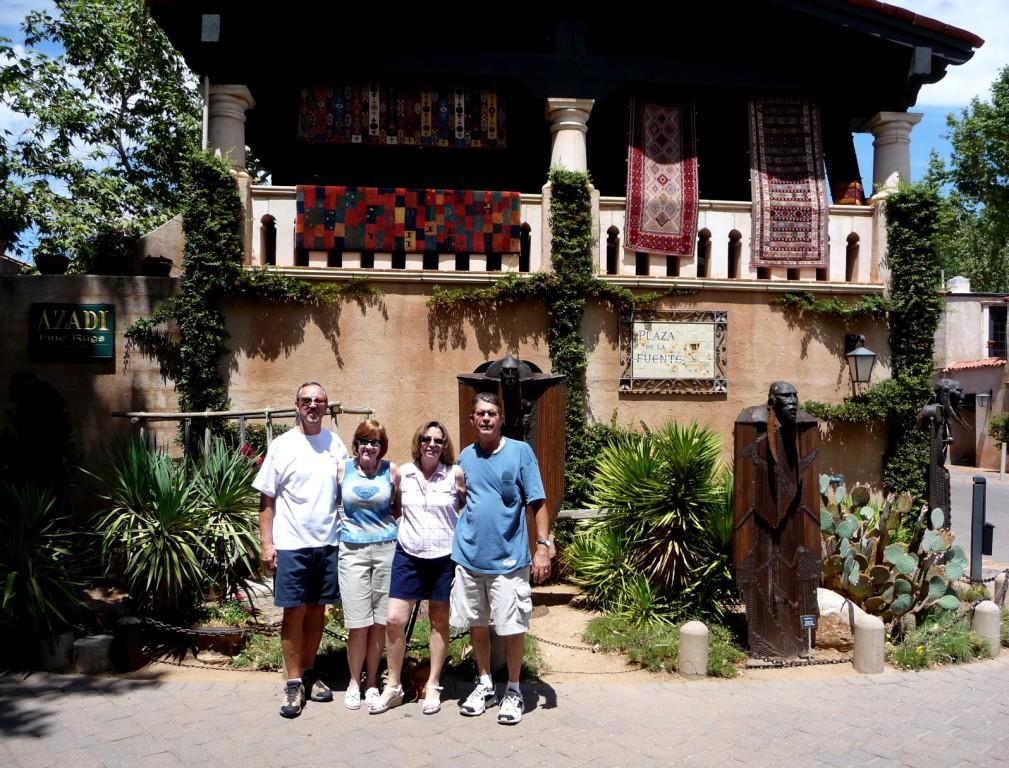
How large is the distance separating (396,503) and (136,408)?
6.26 metres

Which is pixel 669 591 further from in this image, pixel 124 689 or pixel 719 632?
pixel 124 689

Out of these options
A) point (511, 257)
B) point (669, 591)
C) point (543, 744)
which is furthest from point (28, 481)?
point (511, 257)

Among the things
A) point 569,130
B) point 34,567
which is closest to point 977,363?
point 569,130

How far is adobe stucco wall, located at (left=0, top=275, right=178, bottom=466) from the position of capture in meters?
9.95

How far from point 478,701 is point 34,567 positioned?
134 inches

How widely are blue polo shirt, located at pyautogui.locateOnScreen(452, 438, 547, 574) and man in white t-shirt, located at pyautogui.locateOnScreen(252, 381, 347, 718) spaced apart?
0.81 metres

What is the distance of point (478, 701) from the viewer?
500 centimetres

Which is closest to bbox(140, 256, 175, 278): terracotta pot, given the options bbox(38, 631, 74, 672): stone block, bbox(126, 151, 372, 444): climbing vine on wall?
bbox(126, 151, 372, 444): climbing vine on wall

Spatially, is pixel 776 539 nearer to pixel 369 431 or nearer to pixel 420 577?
pixel 420 577

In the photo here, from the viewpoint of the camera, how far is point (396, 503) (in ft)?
16.9

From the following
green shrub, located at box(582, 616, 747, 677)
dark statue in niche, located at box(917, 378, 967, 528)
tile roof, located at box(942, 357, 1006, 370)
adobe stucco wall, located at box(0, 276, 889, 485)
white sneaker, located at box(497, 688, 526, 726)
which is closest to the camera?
white sneaker, located at box(497, 688, 526, 726)

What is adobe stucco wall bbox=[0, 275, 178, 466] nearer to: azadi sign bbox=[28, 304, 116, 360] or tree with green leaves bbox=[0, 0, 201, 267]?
azadi sign bbox=[28, 304, 116, 360]

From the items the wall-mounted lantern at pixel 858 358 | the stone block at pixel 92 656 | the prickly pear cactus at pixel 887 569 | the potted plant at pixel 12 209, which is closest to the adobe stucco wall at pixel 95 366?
the stone block at pixel 92 656

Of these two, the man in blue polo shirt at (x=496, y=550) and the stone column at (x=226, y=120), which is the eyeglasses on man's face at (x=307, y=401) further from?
the stone column at (x=226, y=120)
